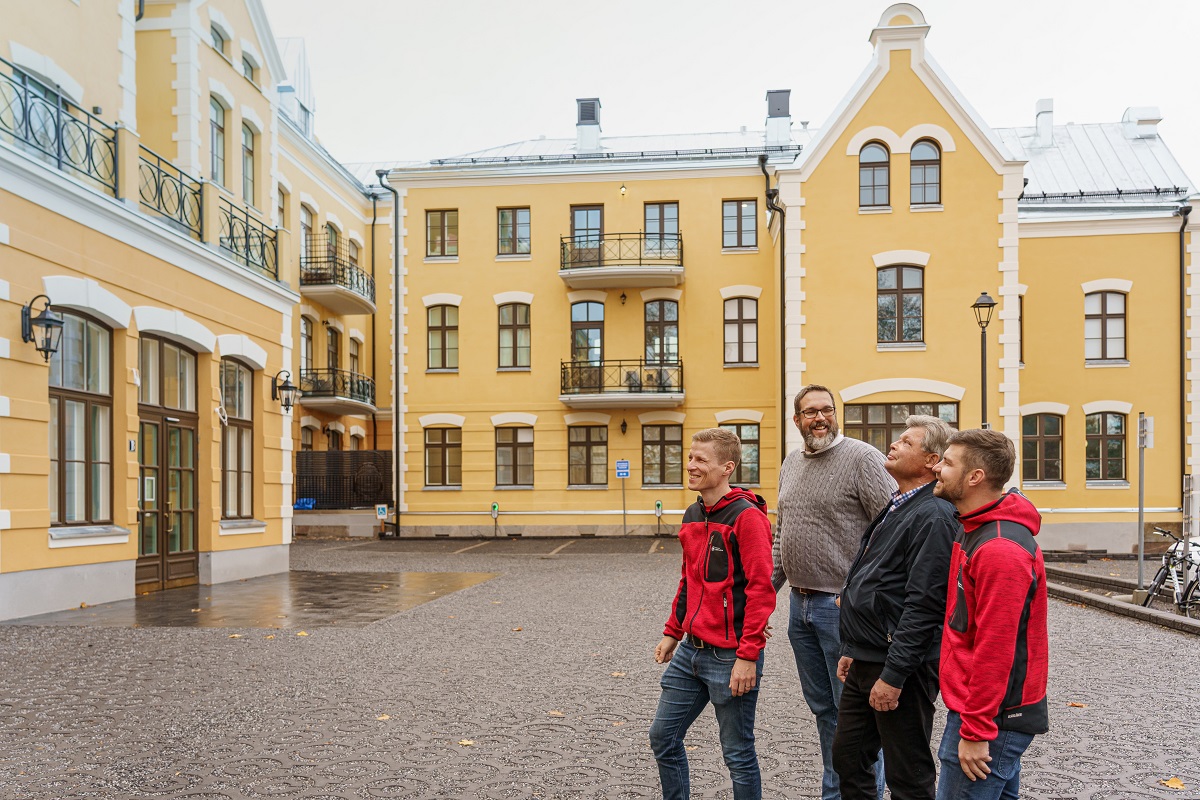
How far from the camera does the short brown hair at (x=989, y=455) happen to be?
344 centimetres

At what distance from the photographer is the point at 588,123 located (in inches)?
1270

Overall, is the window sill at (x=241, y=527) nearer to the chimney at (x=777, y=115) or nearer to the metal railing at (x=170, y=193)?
the metal railing at (x=170, y=193)

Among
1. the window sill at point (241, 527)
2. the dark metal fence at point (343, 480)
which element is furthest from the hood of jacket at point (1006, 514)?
the dark metal fence at point (343, 480)

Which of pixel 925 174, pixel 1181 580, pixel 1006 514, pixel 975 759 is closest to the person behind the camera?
pixel 975 759

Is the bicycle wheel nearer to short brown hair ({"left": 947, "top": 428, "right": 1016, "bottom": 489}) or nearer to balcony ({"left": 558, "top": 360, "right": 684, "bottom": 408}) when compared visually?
short brown hair ({"left": 947, "top": 428, "right": 1016, "bottom": 489})

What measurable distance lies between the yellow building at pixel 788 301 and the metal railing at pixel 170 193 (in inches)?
551

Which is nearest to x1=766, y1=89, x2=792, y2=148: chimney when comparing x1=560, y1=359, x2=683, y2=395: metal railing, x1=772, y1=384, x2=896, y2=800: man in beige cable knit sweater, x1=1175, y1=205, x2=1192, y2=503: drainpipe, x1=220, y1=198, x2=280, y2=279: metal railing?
x1=560, y1=359, x2=683, y2=395: metal railing

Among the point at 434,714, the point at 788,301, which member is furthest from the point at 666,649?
the point at 788,301

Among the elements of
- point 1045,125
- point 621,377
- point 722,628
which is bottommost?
point 722,628

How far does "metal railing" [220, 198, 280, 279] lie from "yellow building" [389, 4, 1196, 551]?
11.3m

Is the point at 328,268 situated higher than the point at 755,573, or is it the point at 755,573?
→ the point at 328,268

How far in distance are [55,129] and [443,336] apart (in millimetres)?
17983

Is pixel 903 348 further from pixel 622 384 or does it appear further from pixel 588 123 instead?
pixel 588 123

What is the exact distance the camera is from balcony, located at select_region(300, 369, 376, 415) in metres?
29.7
